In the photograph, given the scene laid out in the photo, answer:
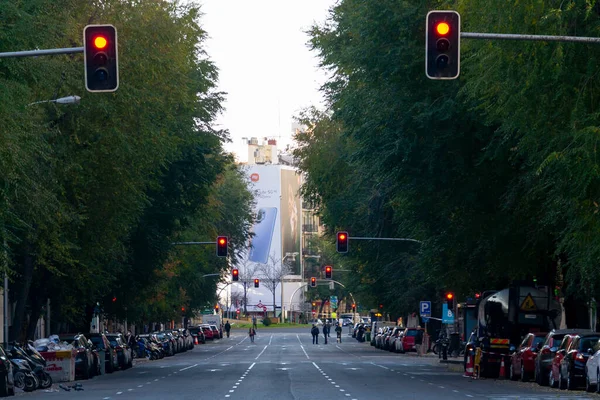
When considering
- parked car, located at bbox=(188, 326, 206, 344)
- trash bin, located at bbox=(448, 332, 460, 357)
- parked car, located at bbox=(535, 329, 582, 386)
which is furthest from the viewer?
parked car, located at bbox=(188, 326, 206, 344)

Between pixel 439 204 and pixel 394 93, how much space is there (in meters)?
4.41

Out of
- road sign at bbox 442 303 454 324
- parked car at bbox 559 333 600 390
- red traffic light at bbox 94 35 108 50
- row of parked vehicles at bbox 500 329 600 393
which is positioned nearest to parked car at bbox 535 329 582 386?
row of parked vehicles at bbox 500 329 600 393

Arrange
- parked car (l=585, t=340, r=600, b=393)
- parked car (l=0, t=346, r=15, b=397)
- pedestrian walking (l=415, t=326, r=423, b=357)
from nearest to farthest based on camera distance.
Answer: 1. parked car (l=585, t=340, r=600, b=393)
2. parked car (l=0, t=346, r=15, b=397)
3. pedestrian walking (l=415, t=326, r=423, b=357)

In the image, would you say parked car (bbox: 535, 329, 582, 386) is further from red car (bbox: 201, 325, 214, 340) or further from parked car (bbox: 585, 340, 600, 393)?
red car (bbox: 201, 325, 214, 340)

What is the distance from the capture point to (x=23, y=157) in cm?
2611

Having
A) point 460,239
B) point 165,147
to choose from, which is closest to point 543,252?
point 460,239

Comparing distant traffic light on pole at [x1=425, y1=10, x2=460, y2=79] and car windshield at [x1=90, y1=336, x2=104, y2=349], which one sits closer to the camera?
distant traffic light on pole at [x1=425, y1=10, x2=460, y2=79]

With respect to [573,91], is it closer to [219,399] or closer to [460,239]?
[219,399]

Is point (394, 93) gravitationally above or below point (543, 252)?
above

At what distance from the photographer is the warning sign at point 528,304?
45562 millimetres

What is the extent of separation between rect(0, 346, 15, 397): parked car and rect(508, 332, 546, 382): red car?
1526cm

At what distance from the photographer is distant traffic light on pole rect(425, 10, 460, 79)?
16828 millimetres

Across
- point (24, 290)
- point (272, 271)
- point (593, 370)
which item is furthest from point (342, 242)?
point (272, 271)

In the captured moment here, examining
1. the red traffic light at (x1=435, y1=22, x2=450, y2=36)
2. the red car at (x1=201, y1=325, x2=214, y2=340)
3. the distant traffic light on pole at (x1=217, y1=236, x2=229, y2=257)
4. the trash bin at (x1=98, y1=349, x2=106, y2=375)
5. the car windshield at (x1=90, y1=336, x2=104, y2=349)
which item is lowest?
the red car at (x1=201, y1=325, x2=214, y2=340)
